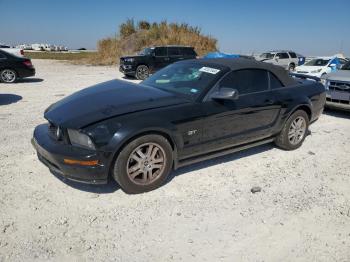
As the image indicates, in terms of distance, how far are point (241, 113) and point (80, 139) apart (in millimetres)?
2251

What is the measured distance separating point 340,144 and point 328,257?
3.62 m

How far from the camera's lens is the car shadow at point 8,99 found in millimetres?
9252

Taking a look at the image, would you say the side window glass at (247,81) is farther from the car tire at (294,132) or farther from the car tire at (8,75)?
the car tire at (8,75)

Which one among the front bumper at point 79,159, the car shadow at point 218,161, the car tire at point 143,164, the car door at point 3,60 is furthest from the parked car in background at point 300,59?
the front bumper at point 79,159

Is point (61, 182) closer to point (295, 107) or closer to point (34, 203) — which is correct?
point (34, 203)

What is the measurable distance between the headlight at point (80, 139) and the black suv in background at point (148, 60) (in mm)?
12682

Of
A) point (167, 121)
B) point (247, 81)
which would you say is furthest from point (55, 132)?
point (247, 81)

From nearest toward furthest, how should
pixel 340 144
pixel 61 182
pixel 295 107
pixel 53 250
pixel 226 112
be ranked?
pixel 53 250 → pixel 61 182 → pixel 226 112 → pixel 295 107 → pixel 340 144

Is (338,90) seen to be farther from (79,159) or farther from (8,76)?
(8,76)

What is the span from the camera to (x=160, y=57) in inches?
670

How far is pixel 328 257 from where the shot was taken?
303 centimetres

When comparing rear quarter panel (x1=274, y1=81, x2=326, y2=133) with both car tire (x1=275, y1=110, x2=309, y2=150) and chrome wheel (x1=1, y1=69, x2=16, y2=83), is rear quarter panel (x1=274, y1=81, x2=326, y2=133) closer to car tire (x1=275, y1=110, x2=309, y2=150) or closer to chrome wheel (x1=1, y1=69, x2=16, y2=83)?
car tire (x1=275, y1=110, x2=309, y2=150)

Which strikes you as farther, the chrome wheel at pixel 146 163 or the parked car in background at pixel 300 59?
the parked car in background at pixel 300 59

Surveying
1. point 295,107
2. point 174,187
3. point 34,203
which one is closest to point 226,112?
point 174,187
